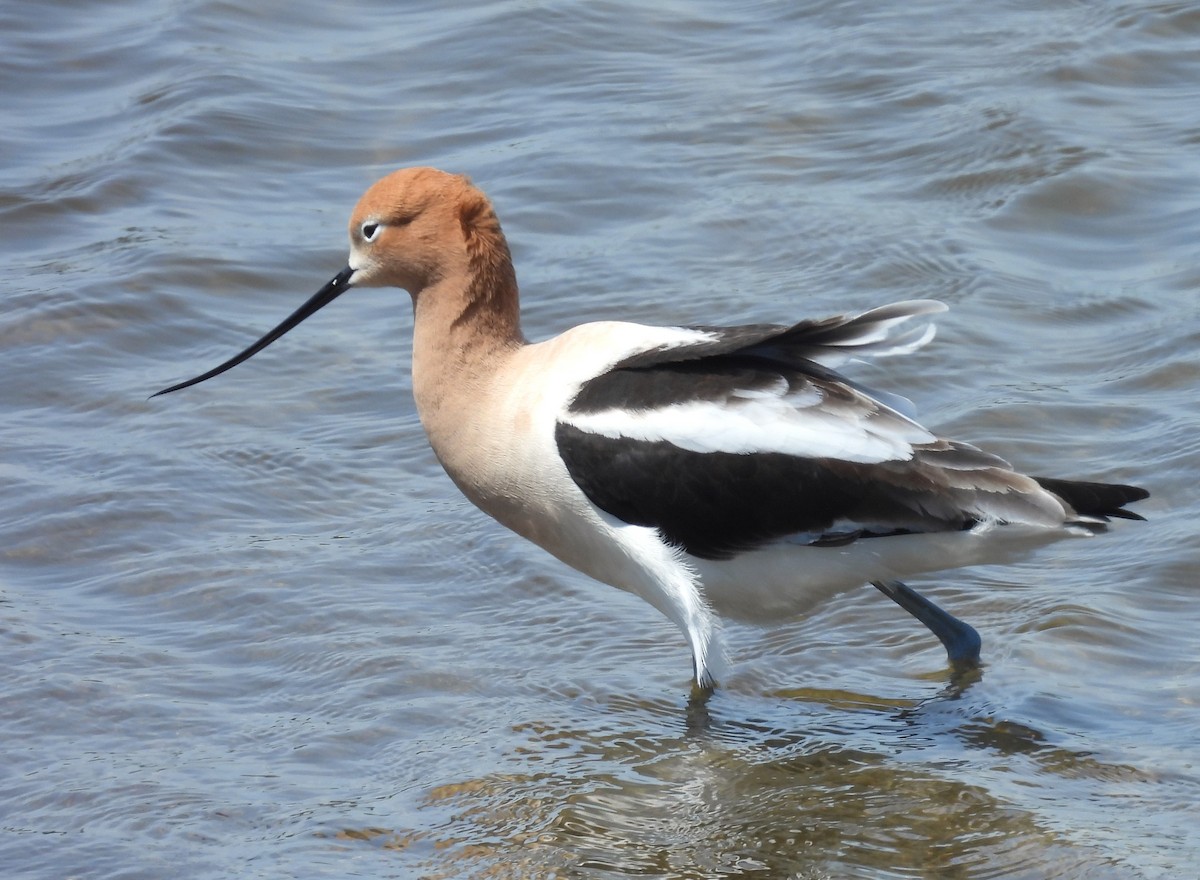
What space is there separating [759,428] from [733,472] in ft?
0.51

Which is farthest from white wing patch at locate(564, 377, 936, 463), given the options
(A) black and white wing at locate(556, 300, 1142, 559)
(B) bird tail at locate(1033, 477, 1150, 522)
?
(B) bird tail at locate(1033, 477, 1150, 522)

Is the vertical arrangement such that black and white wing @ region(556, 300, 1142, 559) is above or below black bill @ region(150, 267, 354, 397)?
below

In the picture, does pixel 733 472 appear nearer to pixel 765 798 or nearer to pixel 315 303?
pixel 765 798

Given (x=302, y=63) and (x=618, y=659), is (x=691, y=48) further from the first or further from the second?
(x=618, y=659)

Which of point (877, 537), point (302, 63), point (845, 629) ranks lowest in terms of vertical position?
point (845, 629)

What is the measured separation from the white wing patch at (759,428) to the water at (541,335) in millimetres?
866

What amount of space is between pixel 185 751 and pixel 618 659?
1492 millimetres

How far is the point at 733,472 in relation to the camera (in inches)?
207

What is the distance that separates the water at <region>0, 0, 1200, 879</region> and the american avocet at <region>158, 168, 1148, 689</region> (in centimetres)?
49

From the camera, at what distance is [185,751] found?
204 inches

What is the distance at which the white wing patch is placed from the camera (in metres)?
5.23

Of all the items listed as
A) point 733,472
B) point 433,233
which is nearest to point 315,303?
point 433,233

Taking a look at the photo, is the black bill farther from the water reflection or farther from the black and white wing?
the water reflection

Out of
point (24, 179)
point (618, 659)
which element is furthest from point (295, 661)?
point (24, 179)
